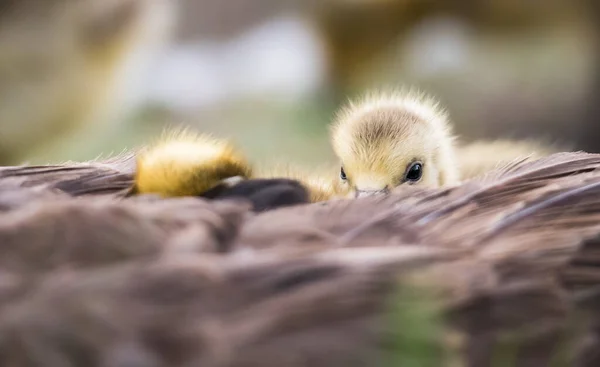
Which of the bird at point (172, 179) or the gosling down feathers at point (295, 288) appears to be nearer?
the gosling down feathers at point (295, 288)

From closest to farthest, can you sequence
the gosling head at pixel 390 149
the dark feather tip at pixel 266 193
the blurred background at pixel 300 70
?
the dark feather tip at pixel 266 193, the gosling head at pixel 390 149, the blurred background at pixel 300 70

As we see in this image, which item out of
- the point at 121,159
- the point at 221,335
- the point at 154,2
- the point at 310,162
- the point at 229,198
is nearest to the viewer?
the point at 221,335

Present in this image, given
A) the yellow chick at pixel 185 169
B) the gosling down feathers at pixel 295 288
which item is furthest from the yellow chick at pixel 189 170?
the gosling down feathers at pixel 295 288

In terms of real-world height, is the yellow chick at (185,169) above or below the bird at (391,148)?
below

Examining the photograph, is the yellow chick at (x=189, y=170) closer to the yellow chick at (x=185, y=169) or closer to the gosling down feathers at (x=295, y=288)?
the yellow chick at (x=185, y=169)

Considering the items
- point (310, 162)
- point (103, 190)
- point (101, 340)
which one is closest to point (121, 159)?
point (103, 190)

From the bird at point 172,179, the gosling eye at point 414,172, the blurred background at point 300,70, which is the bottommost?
the bird at point 172,179

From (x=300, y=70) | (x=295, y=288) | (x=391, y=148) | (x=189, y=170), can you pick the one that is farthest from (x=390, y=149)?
(x=300, y=70)

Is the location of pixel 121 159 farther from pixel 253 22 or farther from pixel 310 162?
pixel 253 22
